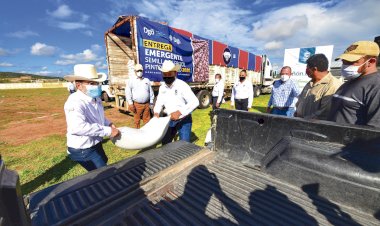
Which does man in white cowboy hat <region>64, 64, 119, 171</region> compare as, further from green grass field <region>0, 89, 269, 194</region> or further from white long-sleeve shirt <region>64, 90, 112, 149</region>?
green grass field <region>0, 89, 269, 194</region>

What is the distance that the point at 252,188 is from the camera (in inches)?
60.3

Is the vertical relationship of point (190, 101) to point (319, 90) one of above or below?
below

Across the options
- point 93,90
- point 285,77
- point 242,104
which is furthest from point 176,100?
point 242,104

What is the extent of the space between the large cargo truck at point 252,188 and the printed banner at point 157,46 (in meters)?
5.08

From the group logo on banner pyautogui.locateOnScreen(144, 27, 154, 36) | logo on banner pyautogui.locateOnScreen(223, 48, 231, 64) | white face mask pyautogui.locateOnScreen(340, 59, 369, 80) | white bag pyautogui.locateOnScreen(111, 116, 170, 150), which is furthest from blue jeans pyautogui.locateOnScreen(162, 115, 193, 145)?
logo on banner pyautogui.locateOnScreen(223, 48, 231, 64)

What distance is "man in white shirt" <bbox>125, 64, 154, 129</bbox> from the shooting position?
5.47 m

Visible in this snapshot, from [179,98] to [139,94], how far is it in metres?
2.48

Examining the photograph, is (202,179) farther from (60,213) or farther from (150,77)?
(150,77)

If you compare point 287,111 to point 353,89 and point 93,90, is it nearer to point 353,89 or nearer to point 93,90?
point 353,89

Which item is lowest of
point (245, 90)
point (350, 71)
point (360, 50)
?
point (245, 90)

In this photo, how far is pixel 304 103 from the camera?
9.78 ft

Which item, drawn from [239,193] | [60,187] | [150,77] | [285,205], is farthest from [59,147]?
[285,205]

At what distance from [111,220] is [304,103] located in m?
3.01

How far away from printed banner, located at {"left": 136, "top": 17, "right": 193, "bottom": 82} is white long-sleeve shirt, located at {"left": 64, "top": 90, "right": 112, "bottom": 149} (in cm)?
416
